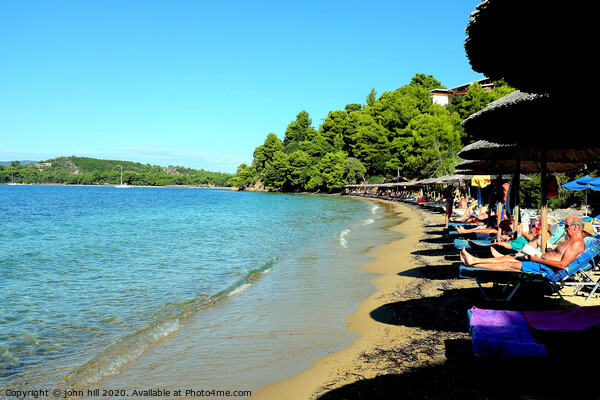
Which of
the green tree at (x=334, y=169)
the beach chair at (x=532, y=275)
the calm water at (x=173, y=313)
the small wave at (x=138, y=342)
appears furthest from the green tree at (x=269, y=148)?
the beach chair at (x=532, y=275)

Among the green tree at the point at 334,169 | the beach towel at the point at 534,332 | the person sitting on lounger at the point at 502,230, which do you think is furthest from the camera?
the green tree at the point at 334,169

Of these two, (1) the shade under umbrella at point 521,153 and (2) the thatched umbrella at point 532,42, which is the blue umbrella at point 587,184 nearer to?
(1) the shade under umbrella at point 521,153

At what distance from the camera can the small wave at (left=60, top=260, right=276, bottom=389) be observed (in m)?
4.97

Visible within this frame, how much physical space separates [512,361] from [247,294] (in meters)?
6.13

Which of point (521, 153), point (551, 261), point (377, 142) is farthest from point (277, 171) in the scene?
point (551, 261)

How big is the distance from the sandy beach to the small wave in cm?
197

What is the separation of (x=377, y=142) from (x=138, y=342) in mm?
70364

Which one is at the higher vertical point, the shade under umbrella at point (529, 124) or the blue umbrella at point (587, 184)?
the shade under umbrella at point (529, 124)

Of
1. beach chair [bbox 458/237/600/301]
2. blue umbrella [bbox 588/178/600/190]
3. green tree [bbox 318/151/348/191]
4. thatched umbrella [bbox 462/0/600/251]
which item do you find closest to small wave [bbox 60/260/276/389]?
beach chair [bbox 458/237/600/301]

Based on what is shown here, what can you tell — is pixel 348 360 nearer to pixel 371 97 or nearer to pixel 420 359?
pixel 420 359

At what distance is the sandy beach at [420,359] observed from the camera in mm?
3445

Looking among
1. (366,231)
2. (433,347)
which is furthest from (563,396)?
(366,231)

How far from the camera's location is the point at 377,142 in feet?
242

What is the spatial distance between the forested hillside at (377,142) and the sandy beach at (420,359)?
36.2 m
